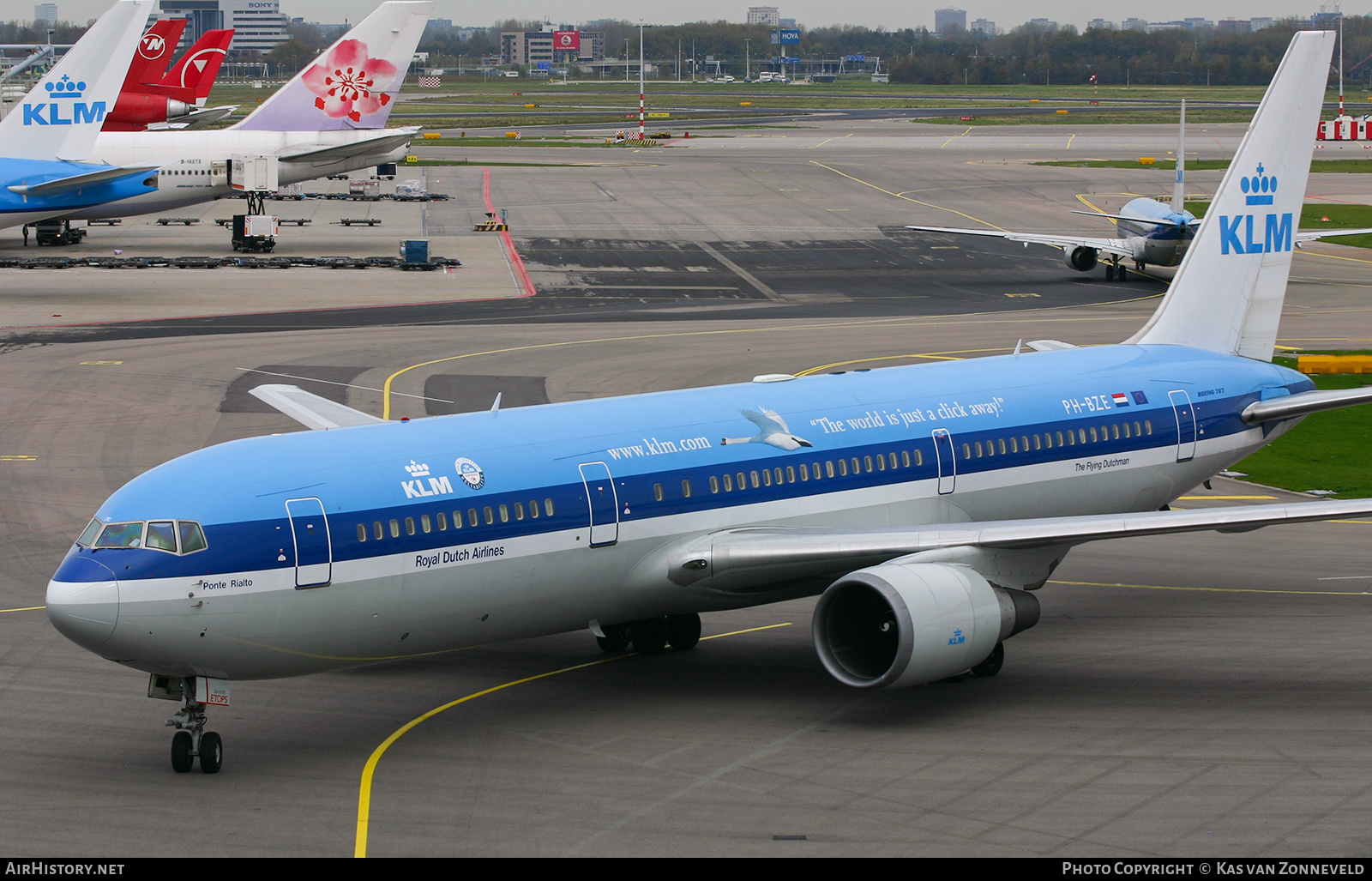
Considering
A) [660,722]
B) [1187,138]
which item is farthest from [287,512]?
[1187,138]

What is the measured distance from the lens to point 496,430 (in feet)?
74.8

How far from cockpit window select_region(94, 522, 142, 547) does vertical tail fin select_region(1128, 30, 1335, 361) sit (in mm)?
21321

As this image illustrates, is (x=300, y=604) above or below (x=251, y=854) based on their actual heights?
above

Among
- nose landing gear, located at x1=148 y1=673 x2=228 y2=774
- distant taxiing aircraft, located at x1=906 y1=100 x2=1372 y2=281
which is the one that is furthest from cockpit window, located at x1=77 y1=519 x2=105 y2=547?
distant taxiing aircraft, located at x1=906 y1=100 x2=1372 y2=281

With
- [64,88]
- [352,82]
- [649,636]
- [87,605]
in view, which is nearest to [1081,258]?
[352,82]

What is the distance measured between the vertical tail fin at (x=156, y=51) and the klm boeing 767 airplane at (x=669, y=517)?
79201mm

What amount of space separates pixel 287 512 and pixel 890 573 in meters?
8.65

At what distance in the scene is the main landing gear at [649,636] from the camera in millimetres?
25969

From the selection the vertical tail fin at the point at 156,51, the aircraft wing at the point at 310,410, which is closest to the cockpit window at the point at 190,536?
the aircraft wing at the point at 310,410

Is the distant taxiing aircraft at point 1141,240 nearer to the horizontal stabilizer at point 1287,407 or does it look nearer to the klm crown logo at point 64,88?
A: the horizontal stabilizer at point 1287,407

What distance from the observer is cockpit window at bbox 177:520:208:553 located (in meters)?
19.4

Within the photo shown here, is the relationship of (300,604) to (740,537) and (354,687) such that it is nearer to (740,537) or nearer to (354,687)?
(354,687)

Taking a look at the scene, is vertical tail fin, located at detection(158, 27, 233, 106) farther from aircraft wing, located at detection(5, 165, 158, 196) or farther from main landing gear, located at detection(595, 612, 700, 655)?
main landing gear, located at detection(595, 612, 700, 655)

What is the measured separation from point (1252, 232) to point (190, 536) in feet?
76.3
